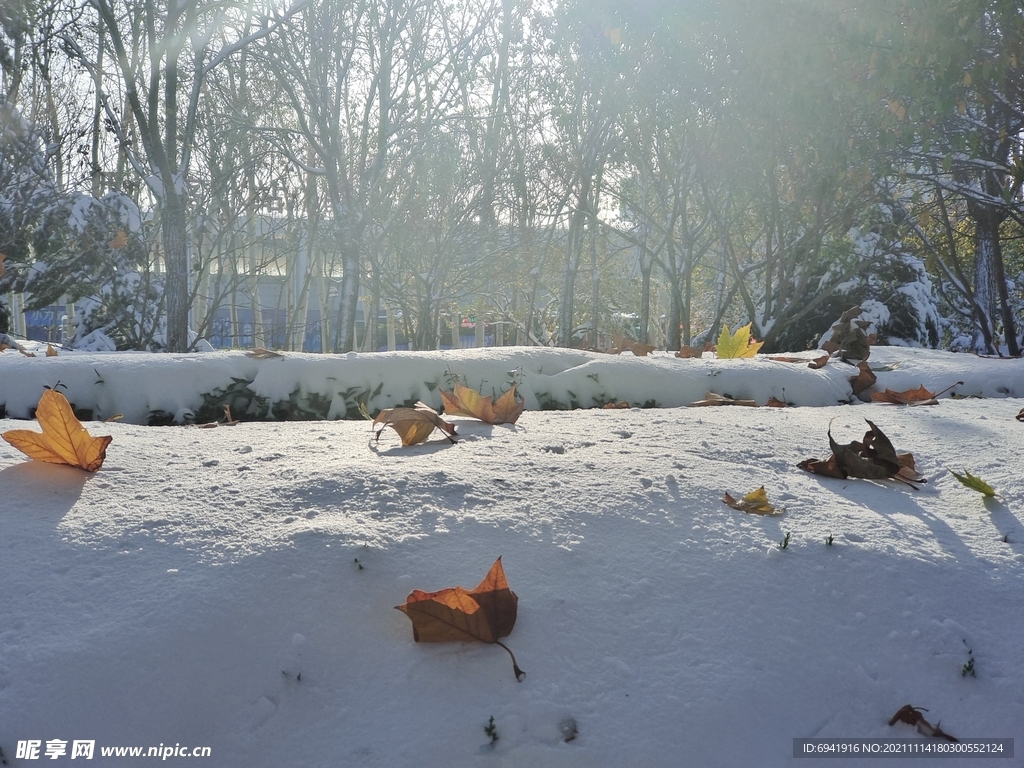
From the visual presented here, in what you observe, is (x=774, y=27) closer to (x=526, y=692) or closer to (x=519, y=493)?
(x=519, y=493)

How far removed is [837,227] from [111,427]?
7630 millimetres

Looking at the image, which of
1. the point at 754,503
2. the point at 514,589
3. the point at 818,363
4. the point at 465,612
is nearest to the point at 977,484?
the point at 754,503

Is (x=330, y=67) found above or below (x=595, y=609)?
above

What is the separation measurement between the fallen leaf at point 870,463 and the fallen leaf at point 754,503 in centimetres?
30

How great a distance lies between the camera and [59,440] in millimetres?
1483

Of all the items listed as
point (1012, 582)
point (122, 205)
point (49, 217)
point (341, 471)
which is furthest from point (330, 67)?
point (1012, 582)

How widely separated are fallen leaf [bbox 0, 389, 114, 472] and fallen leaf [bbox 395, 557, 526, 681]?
2.69 feet

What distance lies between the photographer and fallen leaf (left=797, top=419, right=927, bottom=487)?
5.51ft

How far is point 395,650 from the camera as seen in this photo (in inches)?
41.6

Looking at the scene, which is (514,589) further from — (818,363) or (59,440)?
(818,363)

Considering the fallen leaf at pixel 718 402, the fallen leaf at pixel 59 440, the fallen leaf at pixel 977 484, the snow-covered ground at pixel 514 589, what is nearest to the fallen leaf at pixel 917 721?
the snow-covered ground at pixel 514 589

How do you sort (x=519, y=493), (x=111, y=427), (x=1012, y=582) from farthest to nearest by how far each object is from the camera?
(x=111, y=427), (x=519, y=493), (x=1012, y=582)

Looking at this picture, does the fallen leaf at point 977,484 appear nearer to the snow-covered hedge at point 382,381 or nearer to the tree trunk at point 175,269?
the snow-covered hedge at point 382,381

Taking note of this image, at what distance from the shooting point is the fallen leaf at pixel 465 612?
105 centimetres
